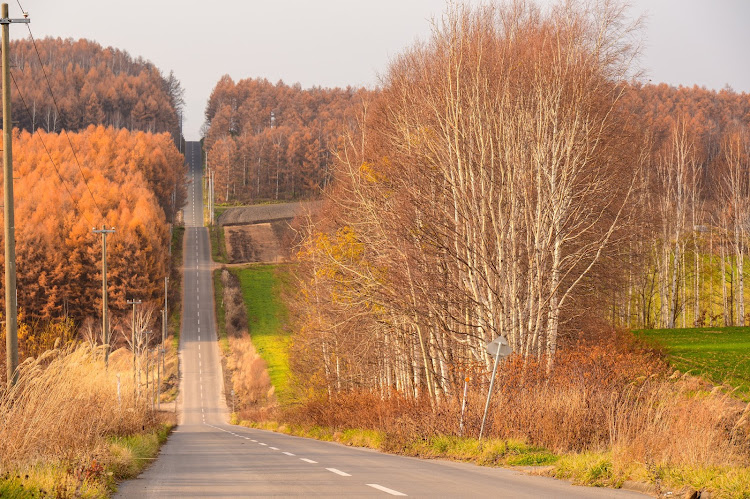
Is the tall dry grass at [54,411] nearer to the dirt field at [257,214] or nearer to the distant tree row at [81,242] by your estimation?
the distant tree row at [81,242]

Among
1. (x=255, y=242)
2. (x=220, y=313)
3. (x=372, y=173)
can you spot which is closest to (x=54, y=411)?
(x=372, y=173)

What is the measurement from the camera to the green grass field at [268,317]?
74.6 meters

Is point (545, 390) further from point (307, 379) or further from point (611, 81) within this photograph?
point (307, 379)

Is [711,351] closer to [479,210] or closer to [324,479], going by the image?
[479,210]

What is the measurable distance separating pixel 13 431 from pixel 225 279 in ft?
307

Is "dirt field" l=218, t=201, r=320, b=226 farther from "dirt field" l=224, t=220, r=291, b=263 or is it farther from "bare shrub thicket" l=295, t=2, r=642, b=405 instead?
"bare shrub thicket" l=295, t=2, r=642, b=405

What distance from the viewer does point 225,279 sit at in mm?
104938

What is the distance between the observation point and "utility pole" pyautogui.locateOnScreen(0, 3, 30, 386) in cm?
1767

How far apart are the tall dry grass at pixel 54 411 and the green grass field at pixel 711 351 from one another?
2325 centimetres

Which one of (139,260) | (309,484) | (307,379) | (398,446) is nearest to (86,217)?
(139,260)

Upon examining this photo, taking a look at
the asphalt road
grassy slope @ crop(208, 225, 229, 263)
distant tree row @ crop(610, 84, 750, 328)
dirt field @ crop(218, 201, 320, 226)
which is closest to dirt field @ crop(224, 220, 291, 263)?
grassy slope @ crop(208, 225, 229, 263)

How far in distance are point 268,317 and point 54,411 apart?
81786 mm

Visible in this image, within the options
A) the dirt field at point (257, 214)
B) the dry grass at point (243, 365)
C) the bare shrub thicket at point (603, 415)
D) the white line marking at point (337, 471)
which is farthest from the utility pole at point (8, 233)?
the dirt field at point (257, 214)

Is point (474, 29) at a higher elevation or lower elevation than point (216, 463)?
higher
